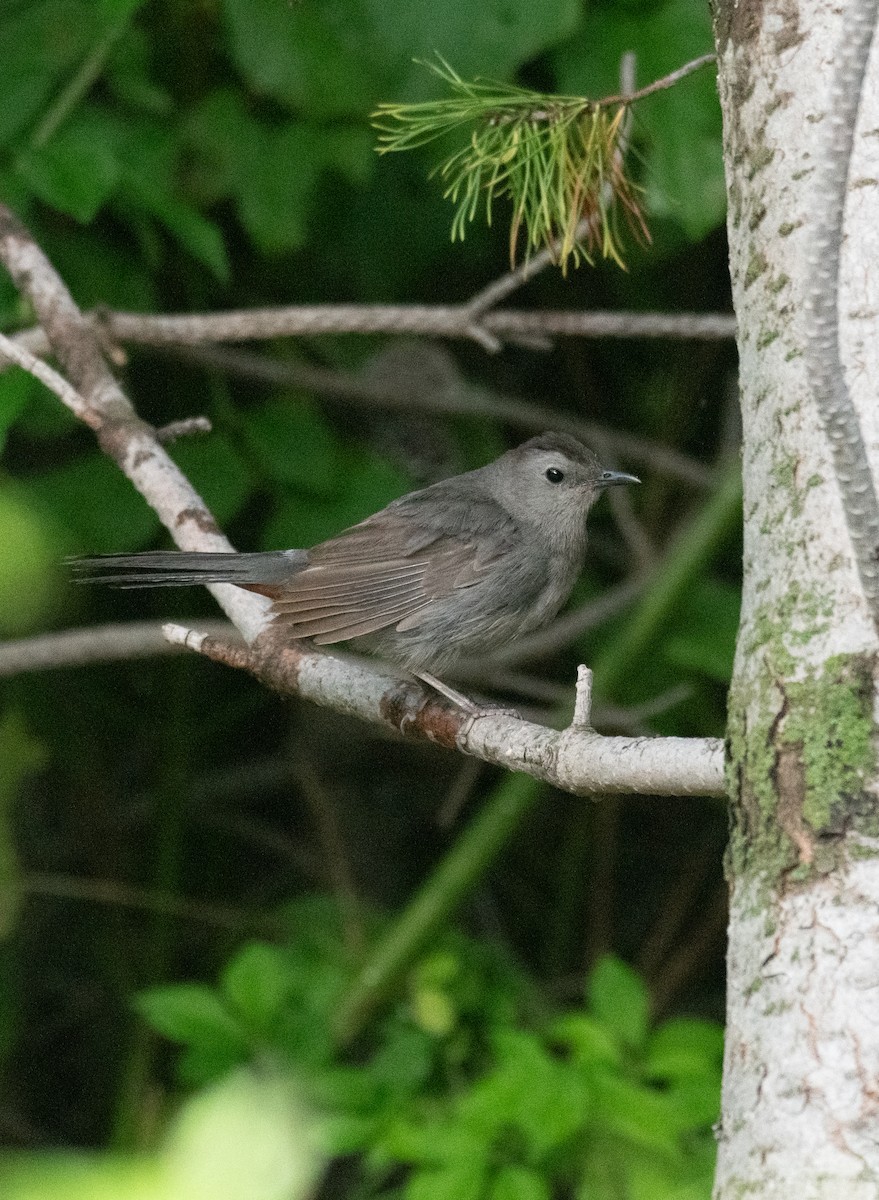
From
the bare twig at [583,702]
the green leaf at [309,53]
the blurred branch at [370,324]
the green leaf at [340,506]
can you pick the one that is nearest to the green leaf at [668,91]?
the blurred branch at [370,324]

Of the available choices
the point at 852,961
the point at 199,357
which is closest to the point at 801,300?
the point at 852,961

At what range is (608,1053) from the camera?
10.2 feet

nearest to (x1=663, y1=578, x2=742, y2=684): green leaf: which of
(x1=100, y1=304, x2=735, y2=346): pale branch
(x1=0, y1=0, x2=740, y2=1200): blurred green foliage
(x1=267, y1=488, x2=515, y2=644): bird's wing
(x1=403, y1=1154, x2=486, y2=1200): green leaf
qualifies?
(x1=0, y1=0, x2=740, y2=1200): blurred green foliage

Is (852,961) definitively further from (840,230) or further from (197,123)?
(197,123)

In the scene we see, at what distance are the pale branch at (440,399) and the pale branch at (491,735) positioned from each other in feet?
5.96

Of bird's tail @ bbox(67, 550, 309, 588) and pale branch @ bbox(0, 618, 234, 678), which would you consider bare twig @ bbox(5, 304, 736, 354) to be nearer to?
bird's tail @ bbox(67, 550, 309, 588)

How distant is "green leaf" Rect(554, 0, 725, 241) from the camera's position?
3428 millimetres

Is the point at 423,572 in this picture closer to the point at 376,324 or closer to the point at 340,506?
the point at 376,324

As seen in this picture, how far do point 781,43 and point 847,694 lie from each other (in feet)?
2.74

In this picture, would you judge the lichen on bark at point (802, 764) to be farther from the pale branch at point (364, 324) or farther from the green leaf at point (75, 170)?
the green leaf at point (75, 170)

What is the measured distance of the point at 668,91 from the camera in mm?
3477

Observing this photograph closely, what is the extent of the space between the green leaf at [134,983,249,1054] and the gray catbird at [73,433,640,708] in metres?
0.93

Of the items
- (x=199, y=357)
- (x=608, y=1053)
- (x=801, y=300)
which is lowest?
(x=608, y=1053)

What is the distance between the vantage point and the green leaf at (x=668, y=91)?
3428 millimetres
